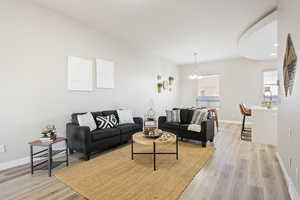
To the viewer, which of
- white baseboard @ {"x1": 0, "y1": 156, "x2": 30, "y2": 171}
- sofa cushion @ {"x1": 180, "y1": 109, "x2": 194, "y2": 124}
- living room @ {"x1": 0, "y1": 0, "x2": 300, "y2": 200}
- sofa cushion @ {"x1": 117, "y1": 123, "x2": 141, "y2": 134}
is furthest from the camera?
sofa cushion @ {"x1": 180, "y1": 109, "x2": 194, "y2": 124}

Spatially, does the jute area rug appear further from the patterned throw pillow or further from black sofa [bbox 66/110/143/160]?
the patterned throw pillow

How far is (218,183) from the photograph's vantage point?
2.10 m

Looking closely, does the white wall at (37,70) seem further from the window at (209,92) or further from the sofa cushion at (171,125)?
the window at (209,92)

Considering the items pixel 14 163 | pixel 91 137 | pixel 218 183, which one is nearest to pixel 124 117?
pixel 91 137

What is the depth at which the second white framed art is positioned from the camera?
13.1ft

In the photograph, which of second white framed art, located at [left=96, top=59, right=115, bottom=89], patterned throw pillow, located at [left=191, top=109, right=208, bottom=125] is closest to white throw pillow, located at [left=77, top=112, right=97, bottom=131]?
second white framed art, located at [left=96, top=59, right=115, bottom=89]

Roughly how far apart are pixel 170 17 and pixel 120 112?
2.63m

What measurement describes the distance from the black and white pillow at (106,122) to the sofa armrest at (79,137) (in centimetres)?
50

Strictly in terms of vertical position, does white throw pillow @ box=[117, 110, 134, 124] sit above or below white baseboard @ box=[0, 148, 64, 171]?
above

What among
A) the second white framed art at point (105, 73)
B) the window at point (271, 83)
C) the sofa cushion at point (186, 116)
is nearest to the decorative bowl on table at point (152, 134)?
the sofa cushion at point (186, 116)

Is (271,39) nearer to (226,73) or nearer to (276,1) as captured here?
(276,1)

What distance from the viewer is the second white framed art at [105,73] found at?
400 cm

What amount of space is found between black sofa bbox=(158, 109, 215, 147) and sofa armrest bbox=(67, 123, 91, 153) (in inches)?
86.5

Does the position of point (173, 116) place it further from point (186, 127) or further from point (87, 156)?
point (87, 156)
